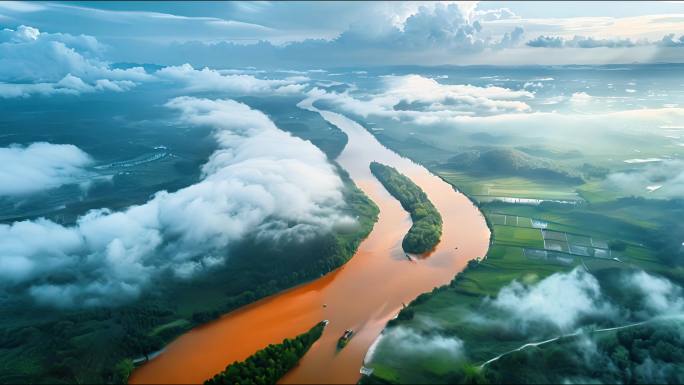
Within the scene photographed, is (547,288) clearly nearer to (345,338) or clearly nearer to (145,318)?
(345,338)

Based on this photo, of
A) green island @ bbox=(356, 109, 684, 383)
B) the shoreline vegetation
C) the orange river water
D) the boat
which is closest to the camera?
green island @ bbox=(356, 109, 684, 383)

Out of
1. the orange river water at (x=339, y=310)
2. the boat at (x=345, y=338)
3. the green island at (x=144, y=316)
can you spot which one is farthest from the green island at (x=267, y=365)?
the green island at (x=144, y=316)

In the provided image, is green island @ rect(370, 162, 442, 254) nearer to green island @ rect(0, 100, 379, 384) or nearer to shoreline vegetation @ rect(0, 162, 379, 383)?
green island @ rect(0, 100, 379, 384)

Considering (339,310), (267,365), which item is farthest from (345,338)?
(267,365)

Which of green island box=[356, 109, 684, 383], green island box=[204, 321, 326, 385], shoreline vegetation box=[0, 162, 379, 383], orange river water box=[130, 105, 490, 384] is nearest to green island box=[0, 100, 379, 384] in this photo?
shoreline vegetation box=[0, 162, 379, 383]

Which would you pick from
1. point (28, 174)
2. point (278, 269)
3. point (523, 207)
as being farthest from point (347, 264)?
point (28, 174)

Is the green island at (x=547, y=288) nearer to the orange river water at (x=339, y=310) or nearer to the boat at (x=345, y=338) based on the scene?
the orange river water at (x=339, y=310)

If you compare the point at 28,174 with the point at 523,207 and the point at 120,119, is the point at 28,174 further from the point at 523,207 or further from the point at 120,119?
the point at 523,207
